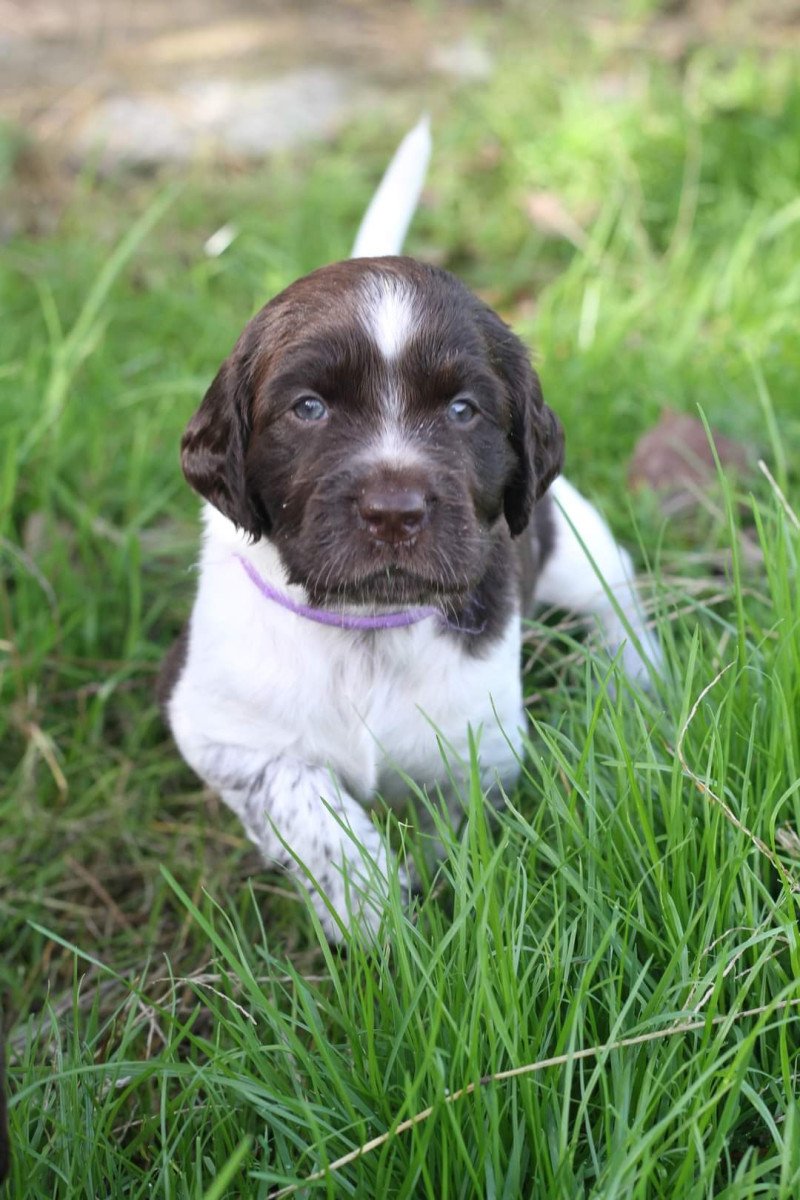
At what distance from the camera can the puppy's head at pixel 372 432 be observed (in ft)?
8.13

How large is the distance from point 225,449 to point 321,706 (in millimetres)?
566

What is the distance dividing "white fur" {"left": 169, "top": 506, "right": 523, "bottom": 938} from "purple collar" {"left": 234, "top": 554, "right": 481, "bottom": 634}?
0.02 metres

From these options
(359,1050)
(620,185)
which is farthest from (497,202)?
(359,1050)

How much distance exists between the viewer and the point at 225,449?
273cm

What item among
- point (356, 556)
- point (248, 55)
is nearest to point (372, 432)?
point (356, 556)

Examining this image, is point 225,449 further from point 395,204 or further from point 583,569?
point 583,569

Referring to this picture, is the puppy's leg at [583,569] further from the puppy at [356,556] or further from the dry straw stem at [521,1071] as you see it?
the dry straw stem at [521,1071]

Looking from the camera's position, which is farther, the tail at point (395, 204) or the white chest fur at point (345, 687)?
the tail at point (395, 204)

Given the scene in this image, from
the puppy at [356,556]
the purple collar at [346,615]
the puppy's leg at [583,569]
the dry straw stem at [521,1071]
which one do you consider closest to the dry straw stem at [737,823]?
the dry straw stem at [521,1071]

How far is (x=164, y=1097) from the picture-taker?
213cm

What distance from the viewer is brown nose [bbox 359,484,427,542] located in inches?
94.8

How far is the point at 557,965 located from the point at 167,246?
169 inches

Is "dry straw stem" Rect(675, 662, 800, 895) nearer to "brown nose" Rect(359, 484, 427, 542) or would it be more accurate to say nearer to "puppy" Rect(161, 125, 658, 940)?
"puppy" Rect(161, 125, 658, 940)

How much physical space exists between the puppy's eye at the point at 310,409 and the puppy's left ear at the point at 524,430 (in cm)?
39
